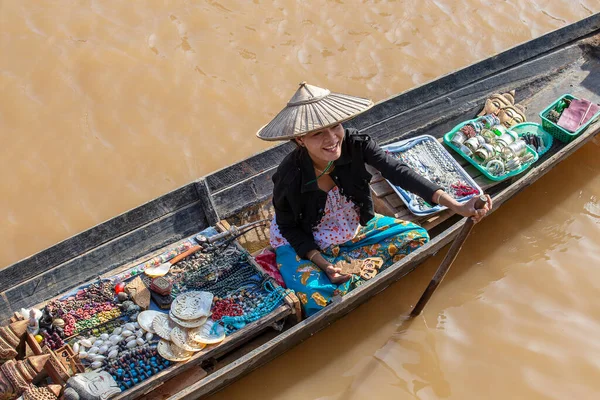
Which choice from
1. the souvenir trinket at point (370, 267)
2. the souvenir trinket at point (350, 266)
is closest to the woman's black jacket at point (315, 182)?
the souvenir trinket at point (350, 266)

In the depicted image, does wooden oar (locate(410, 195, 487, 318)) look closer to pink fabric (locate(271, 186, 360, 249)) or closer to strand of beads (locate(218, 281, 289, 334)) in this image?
pink fabric (locate(271, 186, 360, 249))

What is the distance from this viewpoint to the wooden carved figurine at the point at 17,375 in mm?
2938

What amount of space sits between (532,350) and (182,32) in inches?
187

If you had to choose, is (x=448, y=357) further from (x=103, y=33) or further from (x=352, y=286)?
(x=103, y=33)

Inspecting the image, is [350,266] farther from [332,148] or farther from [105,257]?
[105,257]

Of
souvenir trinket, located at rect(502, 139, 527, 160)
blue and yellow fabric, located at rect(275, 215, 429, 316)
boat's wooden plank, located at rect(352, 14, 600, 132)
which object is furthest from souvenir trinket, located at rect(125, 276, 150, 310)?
souvenir trinket, located at rect(502, 139, 527, 160)

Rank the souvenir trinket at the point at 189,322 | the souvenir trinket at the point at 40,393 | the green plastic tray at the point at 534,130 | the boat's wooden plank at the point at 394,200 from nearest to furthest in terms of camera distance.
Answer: the souvenir trinket at the point at 40,393 → the souvenir trinket at the point at 189,322 → the boat's wooden plank at the point at 394,200 → the green plastic tray at the point at 534,130

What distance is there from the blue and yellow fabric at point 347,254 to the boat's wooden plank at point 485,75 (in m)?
1.40

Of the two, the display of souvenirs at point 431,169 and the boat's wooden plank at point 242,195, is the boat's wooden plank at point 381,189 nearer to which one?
the display of souvenirs at point 431,169

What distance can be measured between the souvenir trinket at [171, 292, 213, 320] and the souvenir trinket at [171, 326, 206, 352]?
0.27 feet

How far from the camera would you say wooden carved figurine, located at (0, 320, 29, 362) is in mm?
3071

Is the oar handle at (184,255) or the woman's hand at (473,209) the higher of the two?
the oar handle at (184,255)

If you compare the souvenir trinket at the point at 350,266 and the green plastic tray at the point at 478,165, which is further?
the green plastic tray at the point at 478,165

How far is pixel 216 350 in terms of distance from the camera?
3.29 m
